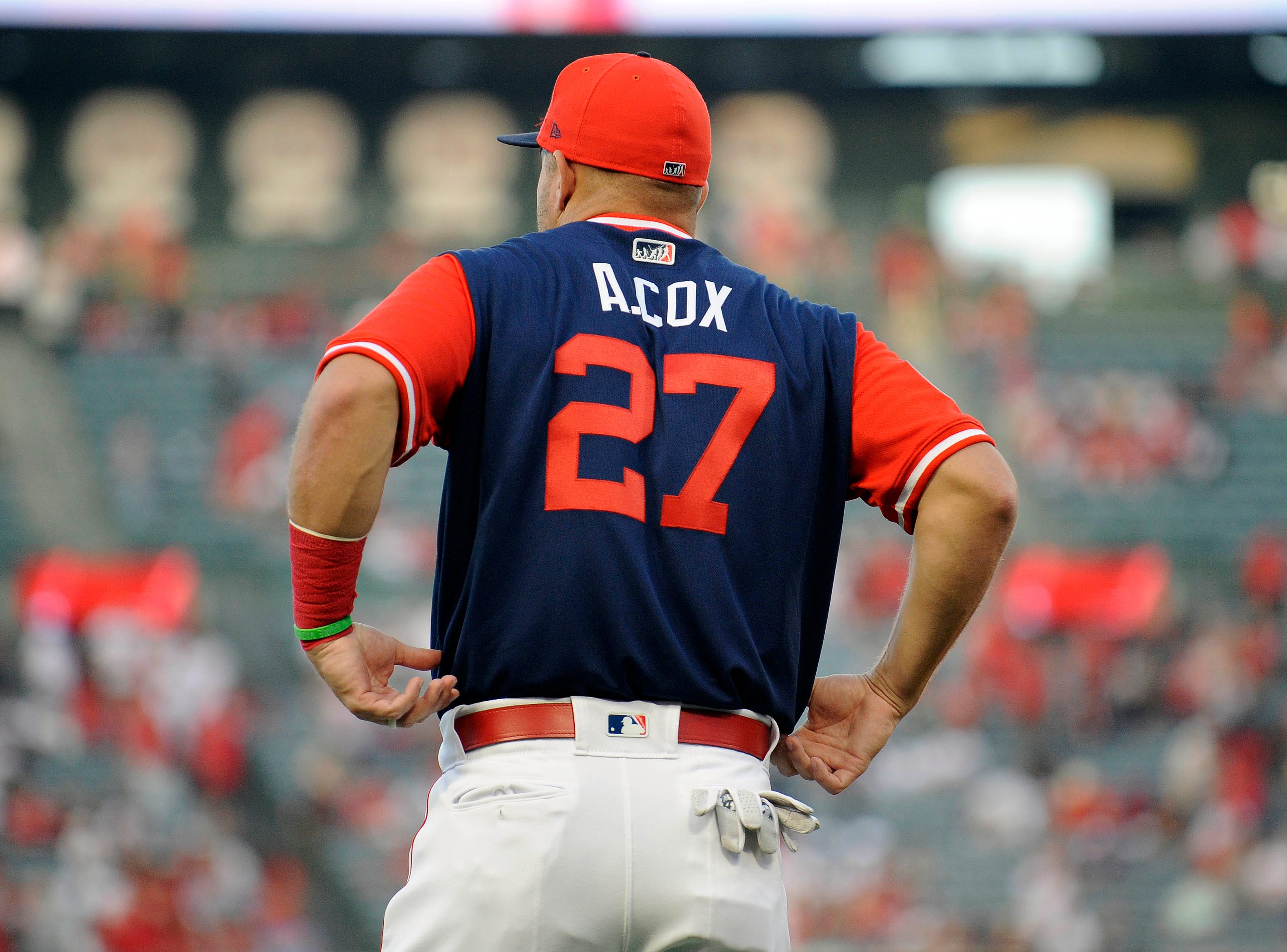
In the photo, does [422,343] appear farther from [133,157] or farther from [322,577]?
[133,157]

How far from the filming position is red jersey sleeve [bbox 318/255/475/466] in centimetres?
156

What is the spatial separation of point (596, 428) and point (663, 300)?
0.23m

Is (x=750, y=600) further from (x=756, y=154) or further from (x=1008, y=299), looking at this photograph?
(x=756, y=154)

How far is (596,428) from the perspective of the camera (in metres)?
1.69

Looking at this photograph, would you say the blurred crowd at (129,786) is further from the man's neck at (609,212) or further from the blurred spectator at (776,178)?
the man's neck at (609,212)

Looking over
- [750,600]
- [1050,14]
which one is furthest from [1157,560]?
[750,600]

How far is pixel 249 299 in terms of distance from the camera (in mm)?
13875

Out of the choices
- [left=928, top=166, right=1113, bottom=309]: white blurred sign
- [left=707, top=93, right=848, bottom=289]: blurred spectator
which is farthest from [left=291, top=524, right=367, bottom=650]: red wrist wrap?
[left=928, top=166, right=1113, bottom=309]: white blurred sign

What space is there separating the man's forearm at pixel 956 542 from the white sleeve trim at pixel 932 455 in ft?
0.05

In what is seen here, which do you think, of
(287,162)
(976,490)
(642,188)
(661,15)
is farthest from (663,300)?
(287,162)

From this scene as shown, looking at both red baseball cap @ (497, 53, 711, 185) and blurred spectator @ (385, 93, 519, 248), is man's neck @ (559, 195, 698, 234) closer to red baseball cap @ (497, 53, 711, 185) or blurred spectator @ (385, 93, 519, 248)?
red baseball cap @ (497, 53, 711, 185)

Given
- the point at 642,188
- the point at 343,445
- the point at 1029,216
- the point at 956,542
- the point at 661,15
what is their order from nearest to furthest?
the point at 343,445 → the point at 956,542 → the point at 642,188 → the point at 661,15 → the point at 1029,216

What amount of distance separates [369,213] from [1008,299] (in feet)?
23.9

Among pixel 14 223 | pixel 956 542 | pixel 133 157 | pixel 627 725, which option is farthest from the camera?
pixel 133 157
